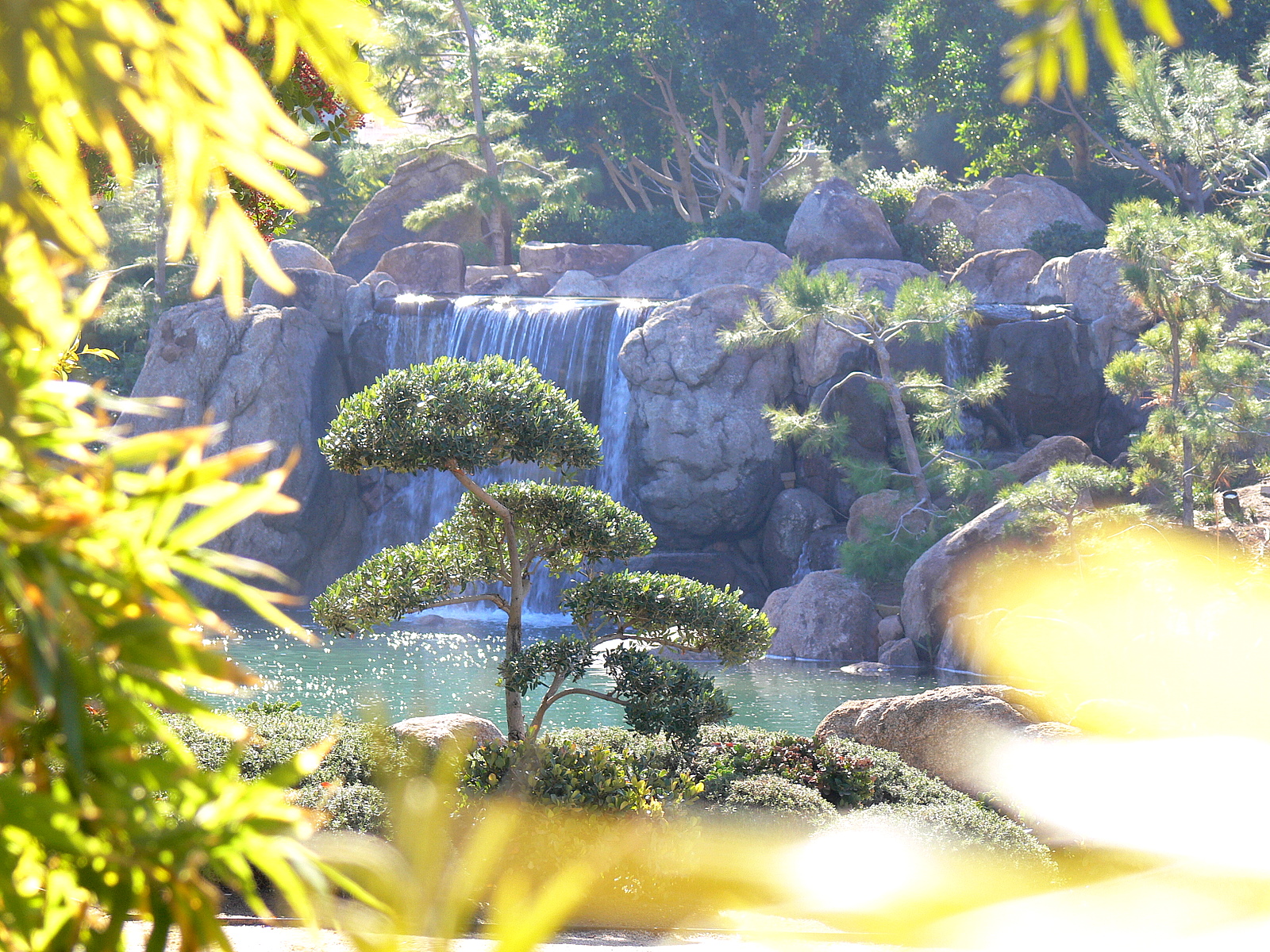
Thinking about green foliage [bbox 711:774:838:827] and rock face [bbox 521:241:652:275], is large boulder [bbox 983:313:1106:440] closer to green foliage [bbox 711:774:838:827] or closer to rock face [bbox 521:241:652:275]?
rock face [bbox 521:241:652:275]

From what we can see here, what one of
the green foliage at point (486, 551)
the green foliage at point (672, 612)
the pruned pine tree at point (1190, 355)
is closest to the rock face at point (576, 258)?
the pruned pine tree at point (1190, 355)

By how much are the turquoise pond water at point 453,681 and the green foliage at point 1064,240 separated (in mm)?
15255

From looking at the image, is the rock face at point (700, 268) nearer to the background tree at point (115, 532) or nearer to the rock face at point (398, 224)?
the rock face at point (398, 224)

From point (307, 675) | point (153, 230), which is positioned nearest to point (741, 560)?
point (307, 675)

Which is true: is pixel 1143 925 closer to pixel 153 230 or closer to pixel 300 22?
pixel 300 22

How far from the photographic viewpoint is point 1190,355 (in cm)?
1368

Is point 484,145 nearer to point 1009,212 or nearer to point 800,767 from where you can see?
point 1009,212

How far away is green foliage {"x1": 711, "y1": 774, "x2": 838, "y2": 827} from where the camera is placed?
729cm

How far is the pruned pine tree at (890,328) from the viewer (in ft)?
57.5

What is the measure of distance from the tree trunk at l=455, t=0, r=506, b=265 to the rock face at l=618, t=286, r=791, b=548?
10.8m

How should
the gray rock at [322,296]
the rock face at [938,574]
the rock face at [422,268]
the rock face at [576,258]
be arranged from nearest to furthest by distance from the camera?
the rock face at [938,574] → the gray rock at [322,296] → the rock face at [422,268] → the rock face at [576,258]

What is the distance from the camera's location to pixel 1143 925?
20.0 ft

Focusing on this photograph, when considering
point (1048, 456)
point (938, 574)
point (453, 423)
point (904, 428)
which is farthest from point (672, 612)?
point (1048, 456)

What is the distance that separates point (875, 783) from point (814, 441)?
426 inches
